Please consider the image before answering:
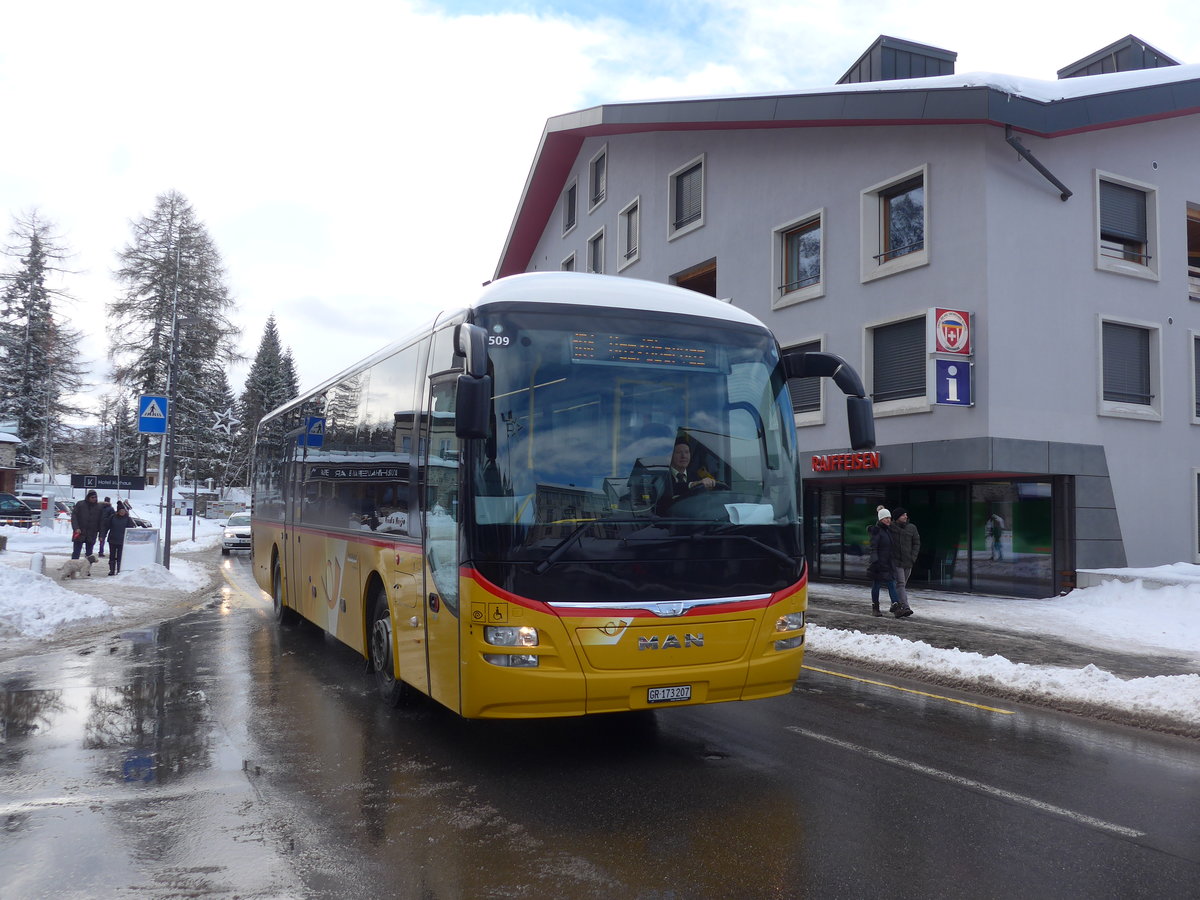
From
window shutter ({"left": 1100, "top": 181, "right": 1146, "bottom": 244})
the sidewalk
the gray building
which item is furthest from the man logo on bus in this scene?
the sidewalk

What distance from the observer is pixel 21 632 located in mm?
12383

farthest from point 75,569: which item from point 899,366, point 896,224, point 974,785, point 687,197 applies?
point 974,785

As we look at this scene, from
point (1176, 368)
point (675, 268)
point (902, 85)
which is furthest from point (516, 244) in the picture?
point (1176, 368)

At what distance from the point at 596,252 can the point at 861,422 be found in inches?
1094

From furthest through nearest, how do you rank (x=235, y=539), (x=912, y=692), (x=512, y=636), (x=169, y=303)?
(x=169, y=303)
(x=235, y=539)
(x=912, y=692)
(x=512, y=636)

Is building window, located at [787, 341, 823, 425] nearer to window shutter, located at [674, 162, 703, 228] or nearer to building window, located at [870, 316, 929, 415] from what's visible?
building window, located at [870, 316, 929, 415]

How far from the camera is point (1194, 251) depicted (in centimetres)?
2319

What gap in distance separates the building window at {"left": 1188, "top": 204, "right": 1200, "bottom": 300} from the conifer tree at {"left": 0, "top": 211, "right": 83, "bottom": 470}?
56.2 meters

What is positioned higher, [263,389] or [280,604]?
[263,389]

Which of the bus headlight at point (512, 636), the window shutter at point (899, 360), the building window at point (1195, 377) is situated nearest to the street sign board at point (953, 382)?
the window shutter at point (899, 360)

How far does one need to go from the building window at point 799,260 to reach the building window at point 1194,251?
25.4 feet

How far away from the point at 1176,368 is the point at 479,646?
1927 cm

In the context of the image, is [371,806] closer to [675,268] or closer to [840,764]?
[840,764]

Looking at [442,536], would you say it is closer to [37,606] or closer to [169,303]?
[37,606]
